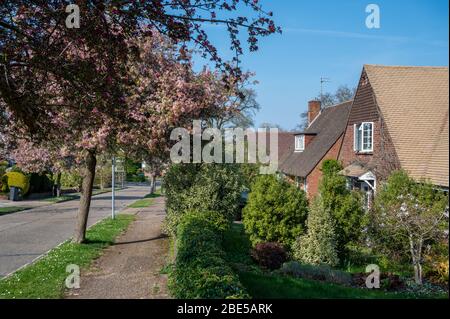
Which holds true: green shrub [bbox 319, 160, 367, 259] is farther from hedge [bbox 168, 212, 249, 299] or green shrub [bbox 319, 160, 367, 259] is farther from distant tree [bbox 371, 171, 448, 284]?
hedge [bbox 168, 212, 249, 299]

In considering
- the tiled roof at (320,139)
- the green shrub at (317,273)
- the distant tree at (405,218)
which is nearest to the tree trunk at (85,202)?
the green shrub at (317,273)

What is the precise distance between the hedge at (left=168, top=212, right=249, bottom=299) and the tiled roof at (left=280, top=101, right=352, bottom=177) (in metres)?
17.5

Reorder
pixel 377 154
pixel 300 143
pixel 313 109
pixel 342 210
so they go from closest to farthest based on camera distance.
Answer: pixel 342 210 → pixel 377 154 → pixel 300 143 → pixel 313 109

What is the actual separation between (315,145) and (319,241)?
60.3 ft

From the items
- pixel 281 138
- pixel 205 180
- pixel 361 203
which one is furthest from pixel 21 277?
pixel 281 138

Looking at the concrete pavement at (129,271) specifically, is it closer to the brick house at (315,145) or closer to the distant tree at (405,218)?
the distant tree at (405,218)

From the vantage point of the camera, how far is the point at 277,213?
13.1m

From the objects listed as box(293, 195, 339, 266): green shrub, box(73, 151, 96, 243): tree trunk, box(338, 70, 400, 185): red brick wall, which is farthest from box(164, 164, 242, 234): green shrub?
box(338, 70, 400, 185): red brick wall

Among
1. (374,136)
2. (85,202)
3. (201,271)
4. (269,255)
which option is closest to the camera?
(201,271)

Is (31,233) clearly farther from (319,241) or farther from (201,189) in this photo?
(319,241)

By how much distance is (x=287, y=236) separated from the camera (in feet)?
43.0

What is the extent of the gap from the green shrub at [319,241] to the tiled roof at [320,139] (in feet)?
47.1

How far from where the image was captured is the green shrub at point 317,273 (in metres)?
9.95

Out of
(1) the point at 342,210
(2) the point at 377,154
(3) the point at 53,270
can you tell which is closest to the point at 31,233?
(3) the point at 53,270
